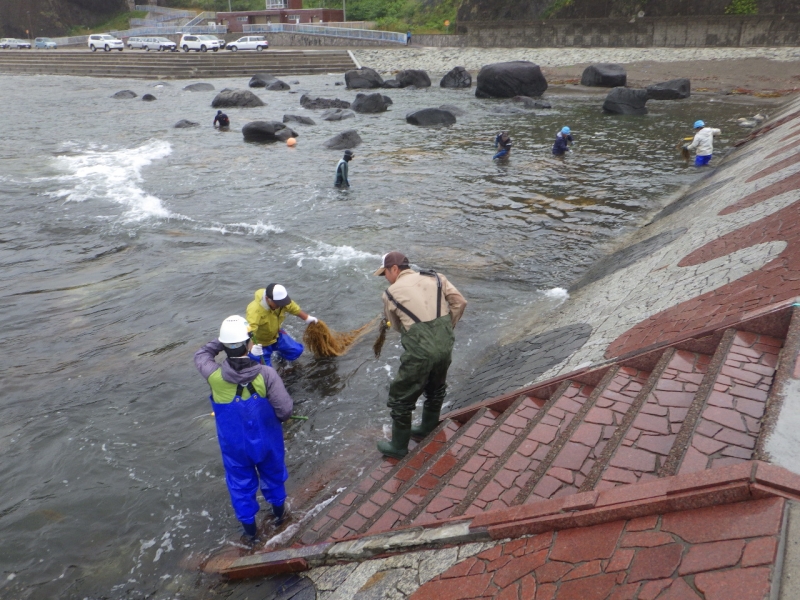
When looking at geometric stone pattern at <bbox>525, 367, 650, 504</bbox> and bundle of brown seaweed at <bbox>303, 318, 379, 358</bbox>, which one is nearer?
geometric stone pattern at <bbox>525, 367, 650, 504</bbox>

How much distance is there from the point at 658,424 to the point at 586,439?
527 millimetres

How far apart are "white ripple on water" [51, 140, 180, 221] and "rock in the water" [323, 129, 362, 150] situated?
5823 mm

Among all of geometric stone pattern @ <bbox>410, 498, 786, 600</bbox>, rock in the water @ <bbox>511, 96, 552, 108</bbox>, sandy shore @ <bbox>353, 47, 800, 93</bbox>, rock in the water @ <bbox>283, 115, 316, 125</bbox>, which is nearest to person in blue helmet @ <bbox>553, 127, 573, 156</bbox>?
rock in the water @ <bbox>511, 96, 552, 108</bbox>

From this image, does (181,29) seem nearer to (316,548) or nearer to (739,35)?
(739,35)

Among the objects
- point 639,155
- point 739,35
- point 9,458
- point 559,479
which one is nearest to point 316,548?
point 559,479

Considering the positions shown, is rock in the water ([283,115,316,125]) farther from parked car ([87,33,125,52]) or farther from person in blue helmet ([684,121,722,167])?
parked car ([87,33,125,52])

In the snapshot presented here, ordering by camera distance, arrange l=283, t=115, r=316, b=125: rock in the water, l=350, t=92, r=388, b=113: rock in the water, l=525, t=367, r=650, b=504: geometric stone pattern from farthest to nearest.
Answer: l=350, t=92, r=388, b=113: rock in the water < l=283, t=115, r=316, b=125: rock in the water < l=525, t=367, r=650, b=504: geometric stone pattern

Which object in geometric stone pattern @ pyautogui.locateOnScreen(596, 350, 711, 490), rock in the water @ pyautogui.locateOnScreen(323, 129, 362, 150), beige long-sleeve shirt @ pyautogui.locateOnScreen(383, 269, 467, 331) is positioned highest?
rock in the water @ pyautogui.locateOnScreen(323, 129, 362, 150)

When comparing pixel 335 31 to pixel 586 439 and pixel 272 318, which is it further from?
pixel 586 439

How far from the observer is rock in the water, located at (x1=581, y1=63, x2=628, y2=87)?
33906 mm

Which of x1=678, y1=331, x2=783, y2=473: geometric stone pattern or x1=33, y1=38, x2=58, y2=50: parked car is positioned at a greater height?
x1=33, y1=38, x2=58, y2=50: parked car

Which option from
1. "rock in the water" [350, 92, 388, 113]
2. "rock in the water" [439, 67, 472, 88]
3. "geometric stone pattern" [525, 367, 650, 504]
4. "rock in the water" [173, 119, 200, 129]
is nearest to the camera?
"geometric stone pattern" [525, 367, 650, 504]

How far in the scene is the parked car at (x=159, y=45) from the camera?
163 feet

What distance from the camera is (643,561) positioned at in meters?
2.91
